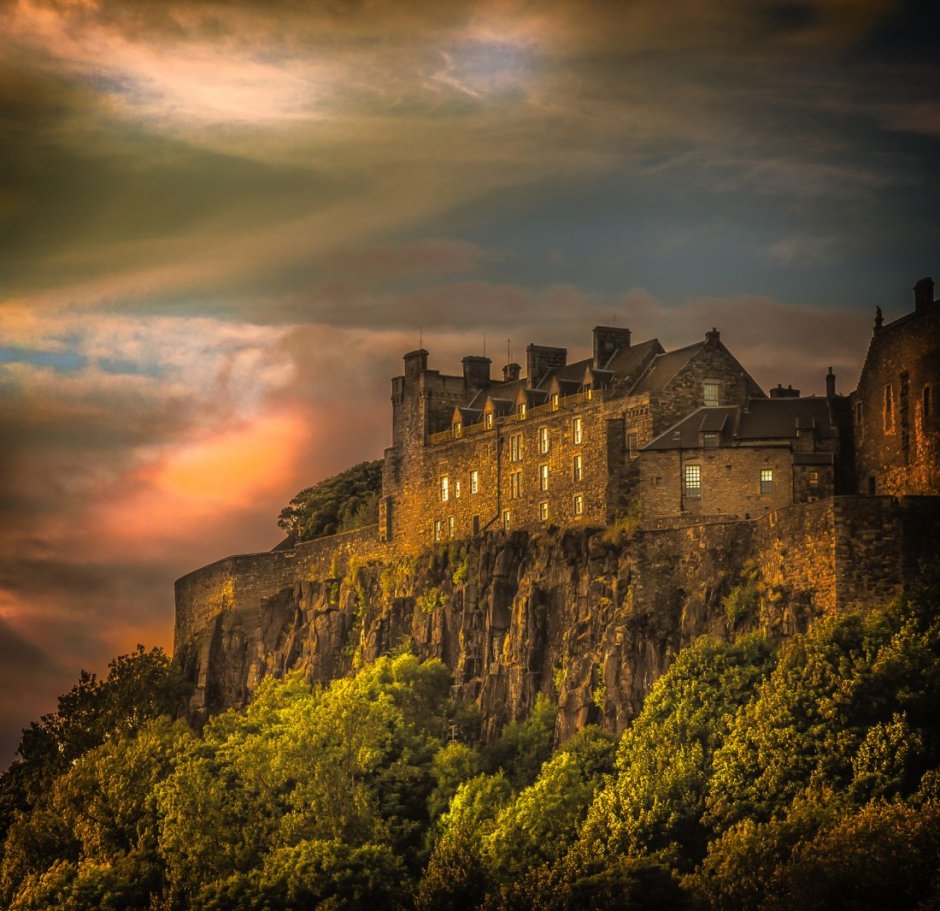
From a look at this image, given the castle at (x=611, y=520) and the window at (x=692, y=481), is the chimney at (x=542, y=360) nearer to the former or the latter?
the castle at (x=611, y=520)

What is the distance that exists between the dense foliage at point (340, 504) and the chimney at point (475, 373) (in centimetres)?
1041

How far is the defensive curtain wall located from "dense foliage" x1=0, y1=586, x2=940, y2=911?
195cm

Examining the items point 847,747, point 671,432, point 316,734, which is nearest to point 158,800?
point 316,734

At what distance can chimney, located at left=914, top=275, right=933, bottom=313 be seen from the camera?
3716 inches

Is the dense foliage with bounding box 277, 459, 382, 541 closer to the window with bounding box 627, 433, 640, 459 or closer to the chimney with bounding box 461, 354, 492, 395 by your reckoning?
the chimney with bounding box 461, 354, 492, 395

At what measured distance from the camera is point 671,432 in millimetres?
101875

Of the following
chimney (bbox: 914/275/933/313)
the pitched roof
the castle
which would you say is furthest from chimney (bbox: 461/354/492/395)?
chimney (bbox: 914/275/933/313)

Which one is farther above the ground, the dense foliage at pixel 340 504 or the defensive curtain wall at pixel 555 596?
the dense foliage at pixel 340 504

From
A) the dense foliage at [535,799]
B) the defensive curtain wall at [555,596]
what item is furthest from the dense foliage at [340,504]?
the dense foliage at [535,799]

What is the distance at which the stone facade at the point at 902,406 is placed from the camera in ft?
304

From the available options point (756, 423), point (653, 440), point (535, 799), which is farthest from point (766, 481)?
point (535, 799)

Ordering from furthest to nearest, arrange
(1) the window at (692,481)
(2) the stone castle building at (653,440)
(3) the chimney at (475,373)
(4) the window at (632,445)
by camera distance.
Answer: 1. (3) the chimney at (475,373)
2. (4) the window at (632,445)
3. (1) the window at (692,481)
4. (2) the stone castle building at (653,440)

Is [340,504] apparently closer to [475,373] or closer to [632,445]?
[475,373]

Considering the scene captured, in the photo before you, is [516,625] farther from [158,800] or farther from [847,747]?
[847,747]
